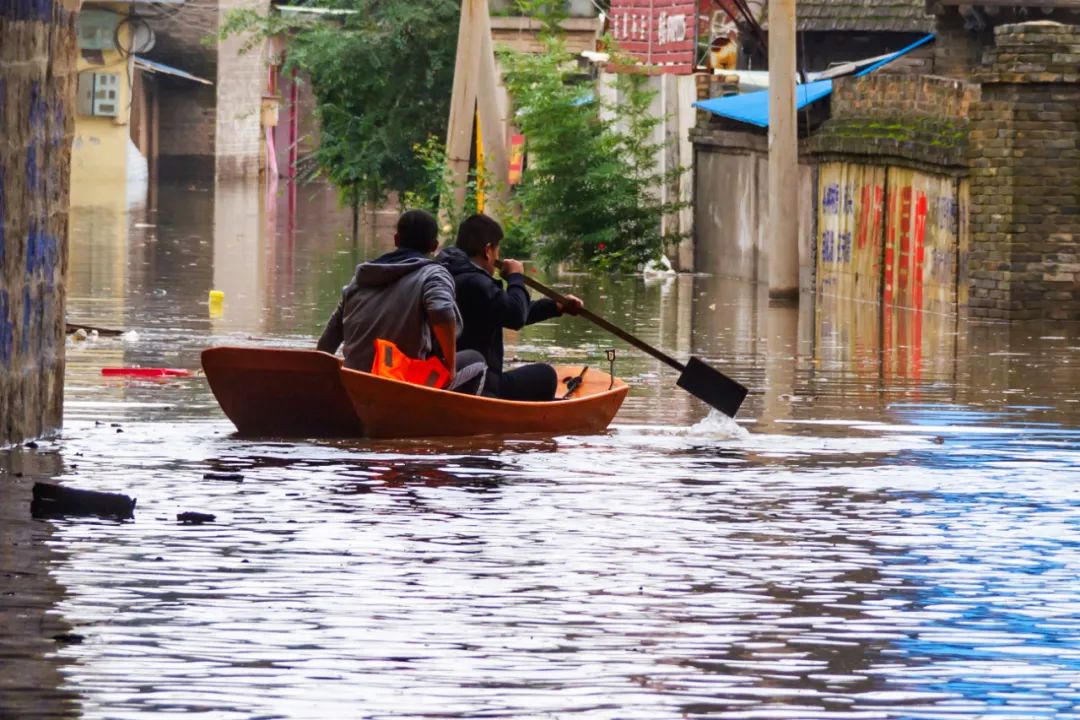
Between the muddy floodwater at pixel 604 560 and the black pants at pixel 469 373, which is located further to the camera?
the black pants at pixel 469 373

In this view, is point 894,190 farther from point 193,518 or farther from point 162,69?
point 162,69

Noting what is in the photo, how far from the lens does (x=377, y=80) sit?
43.6m

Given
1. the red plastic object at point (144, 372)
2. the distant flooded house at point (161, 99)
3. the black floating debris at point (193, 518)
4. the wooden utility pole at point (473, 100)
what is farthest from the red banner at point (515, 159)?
the black floating debris at point (193, 518)

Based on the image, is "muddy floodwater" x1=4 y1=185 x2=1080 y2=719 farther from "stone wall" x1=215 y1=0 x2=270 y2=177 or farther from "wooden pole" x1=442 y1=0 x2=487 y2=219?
"stone wall" x1=215 y1=0 x2=270 y2=177

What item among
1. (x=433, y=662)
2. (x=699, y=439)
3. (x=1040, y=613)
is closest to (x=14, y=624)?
(x=433, y=662)

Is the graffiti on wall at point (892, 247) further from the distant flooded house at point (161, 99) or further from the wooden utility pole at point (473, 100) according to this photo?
the distant flooded house at point (161, 99)

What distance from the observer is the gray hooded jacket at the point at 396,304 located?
1322cm

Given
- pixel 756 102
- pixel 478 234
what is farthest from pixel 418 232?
pixel 756 102

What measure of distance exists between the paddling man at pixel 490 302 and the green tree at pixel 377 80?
94.9 feet

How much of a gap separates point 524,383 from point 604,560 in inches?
181

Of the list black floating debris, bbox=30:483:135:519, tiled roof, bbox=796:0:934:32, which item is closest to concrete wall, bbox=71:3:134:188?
tiled roof, bbox=796:0:934:32

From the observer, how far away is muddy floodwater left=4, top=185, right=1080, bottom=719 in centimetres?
730

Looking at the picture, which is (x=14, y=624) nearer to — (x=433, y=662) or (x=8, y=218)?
(x=433, y=662)

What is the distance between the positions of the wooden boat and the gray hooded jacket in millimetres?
327
